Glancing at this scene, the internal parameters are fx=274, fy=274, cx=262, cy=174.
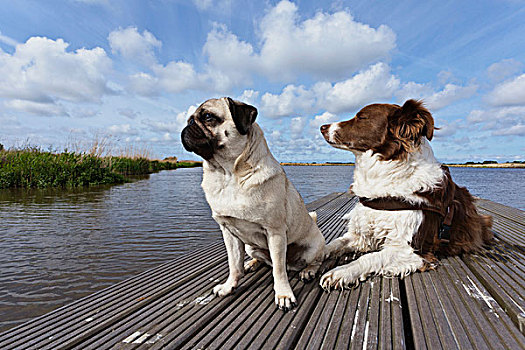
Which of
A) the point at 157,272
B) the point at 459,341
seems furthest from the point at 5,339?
the point at 459,341

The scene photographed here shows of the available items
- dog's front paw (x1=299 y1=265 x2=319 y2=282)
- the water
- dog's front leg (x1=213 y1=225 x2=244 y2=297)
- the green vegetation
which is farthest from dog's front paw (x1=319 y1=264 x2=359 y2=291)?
the green vegetation

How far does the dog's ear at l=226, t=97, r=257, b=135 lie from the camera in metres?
2.02

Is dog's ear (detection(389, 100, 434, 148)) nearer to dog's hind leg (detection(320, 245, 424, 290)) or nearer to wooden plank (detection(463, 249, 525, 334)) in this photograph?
dog's hind leg (detection(320, 245, 424, 290))

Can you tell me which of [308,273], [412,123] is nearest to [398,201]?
[412,123]

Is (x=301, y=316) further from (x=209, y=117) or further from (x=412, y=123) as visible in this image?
(x=412, y=123)

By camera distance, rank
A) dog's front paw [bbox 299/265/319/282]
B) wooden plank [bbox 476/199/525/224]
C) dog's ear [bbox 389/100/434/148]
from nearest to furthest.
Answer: dog's front paw [bbox 299/265/319/282], dog's ear [bbox 389/100/434/148], wooden plank [bbox 476/199/525/224]

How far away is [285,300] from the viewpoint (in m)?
1.93

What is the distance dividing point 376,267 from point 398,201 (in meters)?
0.64

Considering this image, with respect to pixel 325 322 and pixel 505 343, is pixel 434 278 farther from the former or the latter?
pixel 325 322

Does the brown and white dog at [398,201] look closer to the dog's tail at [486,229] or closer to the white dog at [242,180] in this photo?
the dog's tail at [486,229]

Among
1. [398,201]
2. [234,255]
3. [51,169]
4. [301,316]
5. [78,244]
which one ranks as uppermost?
[51,169]

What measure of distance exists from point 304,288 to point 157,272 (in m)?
1.53

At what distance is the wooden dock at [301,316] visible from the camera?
155cm

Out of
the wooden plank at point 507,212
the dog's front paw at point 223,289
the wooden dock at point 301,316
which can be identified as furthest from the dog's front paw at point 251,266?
the wooden plank at point 507,212
